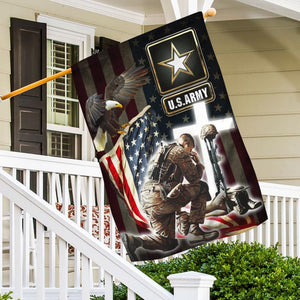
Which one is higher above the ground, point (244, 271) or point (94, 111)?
point (94, 111)

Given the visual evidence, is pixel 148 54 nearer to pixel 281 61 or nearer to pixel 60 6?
pixel 60 6

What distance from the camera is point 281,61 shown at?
761 cm

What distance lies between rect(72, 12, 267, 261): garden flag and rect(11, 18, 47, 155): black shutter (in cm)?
232

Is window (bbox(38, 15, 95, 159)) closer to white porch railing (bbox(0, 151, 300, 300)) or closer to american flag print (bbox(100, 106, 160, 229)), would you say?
white porch railing (bbox(0, 151, 300, 300))

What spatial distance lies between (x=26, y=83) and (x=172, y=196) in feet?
9.64

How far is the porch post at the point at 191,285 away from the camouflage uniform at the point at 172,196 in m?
0.93

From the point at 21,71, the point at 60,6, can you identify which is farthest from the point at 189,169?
the point at 60,6

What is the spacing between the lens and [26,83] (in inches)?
266

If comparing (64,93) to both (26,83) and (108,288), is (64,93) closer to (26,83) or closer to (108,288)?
(26,83)

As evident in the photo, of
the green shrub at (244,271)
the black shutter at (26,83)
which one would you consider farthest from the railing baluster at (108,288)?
the black shutter at (26,83)

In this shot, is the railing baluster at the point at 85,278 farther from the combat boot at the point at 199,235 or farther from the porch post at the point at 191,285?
the combat boot at the point at 199,235

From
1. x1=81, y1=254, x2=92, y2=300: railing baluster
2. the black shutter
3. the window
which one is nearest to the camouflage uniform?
x1=81, y1=254, x2=92, y2=300: railing baluster

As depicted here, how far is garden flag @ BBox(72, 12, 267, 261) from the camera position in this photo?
415cm

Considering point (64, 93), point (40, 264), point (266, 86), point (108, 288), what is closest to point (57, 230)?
point (40, 264)
